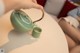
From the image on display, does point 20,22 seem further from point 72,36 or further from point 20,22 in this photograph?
point 72,36

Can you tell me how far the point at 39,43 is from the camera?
1270 millimetres

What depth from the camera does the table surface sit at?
1161mm

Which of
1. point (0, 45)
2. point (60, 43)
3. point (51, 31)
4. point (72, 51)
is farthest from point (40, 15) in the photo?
point (0, 45)

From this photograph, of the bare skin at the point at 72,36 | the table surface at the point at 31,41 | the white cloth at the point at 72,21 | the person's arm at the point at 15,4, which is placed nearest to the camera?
the person's arm at the point at 15,4

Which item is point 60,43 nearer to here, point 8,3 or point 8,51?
point 8,51

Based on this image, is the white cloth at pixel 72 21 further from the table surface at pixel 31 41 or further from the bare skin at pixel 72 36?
the table surface at pixel 31 41

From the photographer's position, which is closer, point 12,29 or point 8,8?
point 8,8

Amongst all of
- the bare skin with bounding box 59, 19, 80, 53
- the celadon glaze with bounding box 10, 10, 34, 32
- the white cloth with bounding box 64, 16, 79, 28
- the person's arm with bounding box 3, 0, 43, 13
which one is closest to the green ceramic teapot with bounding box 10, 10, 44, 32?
the celadon glaze with bounding box 10, 10, 34, 32

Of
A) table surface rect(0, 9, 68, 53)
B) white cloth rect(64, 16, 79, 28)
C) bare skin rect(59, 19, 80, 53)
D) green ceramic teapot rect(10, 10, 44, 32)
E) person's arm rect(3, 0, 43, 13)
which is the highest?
→ person's arm rect(3, 0, 43, 13)

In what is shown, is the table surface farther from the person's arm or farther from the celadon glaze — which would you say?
the person's arm

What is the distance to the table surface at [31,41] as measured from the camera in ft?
3.81

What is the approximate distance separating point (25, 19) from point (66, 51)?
1.24 ft

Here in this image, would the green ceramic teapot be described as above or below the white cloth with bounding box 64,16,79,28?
above

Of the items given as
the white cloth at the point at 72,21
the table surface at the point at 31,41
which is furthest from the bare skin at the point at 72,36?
the table surface at the point at 31,41
